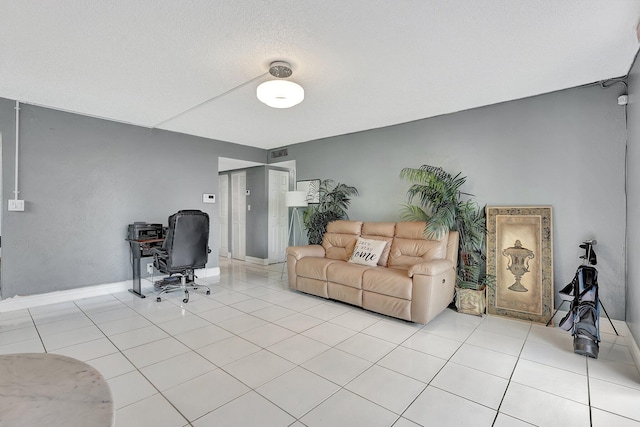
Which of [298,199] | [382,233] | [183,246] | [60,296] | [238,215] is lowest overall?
[60,296]

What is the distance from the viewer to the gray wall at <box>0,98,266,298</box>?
3.60 meters

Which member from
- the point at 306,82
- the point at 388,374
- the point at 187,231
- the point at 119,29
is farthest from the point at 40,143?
the point at 388,374

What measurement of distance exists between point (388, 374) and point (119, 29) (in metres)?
3.22

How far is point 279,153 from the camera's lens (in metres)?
6.16

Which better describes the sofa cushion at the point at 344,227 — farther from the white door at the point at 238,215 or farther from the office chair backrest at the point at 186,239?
the white door at the point at 238,215

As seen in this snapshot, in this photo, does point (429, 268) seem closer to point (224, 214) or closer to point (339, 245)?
point (339, 245)

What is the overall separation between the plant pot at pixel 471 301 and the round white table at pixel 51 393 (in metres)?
3.66

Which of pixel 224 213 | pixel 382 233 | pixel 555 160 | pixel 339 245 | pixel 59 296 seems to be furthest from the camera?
pixel 224 213

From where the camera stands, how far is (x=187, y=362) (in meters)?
2.32

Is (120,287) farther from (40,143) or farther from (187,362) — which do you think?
(187,362)

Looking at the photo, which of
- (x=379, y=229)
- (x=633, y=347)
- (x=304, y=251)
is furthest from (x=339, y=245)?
(x=633, y=347)

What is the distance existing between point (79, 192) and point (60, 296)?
140cm

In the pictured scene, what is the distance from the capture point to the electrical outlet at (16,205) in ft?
11.5

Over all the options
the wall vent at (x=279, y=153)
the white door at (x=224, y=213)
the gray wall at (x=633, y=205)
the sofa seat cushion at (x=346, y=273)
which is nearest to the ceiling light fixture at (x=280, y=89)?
the sofa seat cushion at (x=346, y=273)
